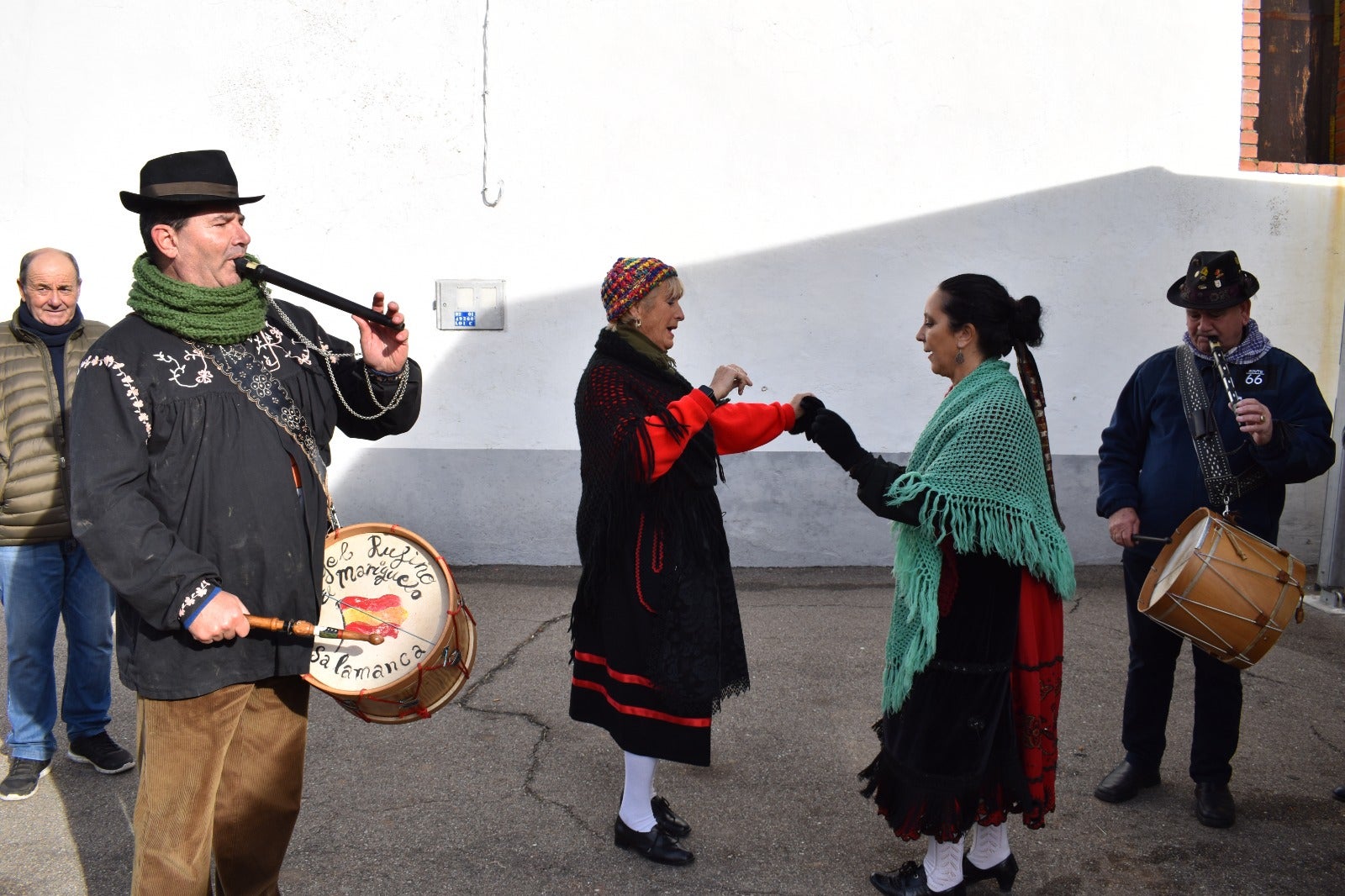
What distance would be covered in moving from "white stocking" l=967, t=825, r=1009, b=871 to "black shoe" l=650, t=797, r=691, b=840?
0.93 m

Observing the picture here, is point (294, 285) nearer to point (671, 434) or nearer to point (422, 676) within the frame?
point (422, 676)

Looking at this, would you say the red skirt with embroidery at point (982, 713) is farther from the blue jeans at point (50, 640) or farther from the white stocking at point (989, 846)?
the blue jeans at point (50, 640)

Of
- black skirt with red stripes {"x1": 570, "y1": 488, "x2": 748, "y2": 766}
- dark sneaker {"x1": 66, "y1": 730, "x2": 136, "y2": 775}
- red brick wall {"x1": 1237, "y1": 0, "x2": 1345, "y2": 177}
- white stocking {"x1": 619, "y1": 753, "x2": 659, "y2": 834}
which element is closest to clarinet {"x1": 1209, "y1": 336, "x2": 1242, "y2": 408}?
black skirt with red stripes {"x1": 570, "y1": 488, "x2": 748, "y2": 766}

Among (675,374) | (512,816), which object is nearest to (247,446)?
(675,374)

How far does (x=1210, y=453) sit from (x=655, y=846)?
228 cm

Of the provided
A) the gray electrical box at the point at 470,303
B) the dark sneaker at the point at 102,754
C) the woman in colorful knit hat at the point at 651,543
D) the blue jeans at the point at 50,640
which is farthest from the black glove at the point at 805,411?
the gray electrical box at the point at 470,303

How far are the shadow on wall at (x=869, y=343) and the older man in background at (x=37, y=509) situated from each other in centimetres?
292

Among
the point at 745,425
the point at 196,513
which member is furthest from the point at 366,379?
the point at 745,425

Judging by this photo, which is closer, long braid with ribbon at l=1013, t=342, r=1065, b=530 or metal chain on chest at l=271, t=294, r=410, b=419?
metal chain on chest at l=271, t=294, r=410, b=419

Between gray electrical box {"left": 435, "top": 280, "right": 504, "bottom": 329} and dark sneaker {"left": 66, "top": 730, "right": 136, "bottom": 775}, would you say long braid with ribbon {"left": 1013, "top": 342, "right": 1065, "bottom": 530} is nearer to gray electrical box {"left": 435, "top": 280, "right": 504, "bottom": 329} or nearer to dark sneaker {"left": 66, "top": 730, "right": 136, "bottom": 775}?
dark sneaker {"left": 66, "top": 730, "right": 136, "bottom": 775}

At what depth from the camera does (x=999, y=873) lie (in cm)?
312

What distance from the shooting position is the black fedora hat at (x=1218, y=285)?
142 inches

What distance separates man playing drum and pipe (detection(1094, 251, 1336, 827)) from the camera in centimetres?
357

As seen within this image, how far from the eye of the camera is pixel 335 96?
21.6 ft
